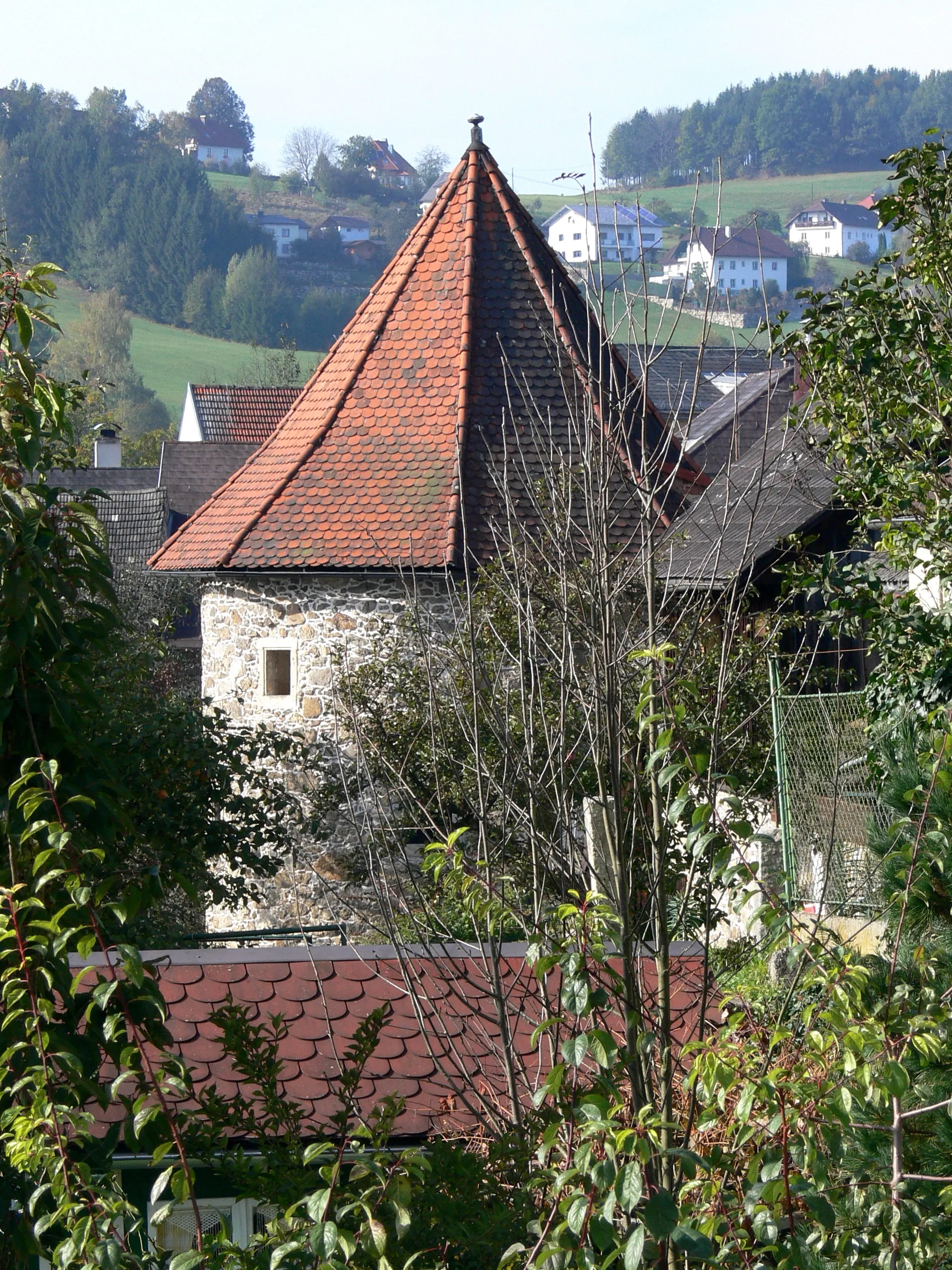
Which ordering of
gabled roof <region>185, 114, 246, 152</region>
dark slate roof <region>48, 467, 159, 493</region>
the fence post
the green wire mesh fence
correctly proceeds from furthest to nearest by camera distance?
gabled roof <region>185, 114, 246, 152</region>, dark slate roof <region>48, 467, 159, 493</region>, the fence post, the green wire mesh fence

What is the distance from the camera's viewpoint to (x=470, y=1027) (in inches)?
167

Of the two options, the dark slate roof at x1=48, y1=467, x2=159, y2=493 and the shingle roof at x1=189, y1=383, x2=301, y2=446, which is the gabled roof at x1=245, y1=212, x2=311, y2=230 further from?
the dark slate roof at x1=48, y1=467, x2=159, y2=493

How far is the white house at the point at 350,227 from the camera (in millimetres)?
124000

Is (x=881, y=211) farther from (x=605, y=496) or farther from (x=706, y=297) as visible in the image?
(x=605, y=496)

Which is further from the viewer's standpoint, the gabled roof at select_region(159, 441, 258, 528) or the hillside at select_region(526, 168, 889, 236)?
the hillside at select_region(526, 168, 889, 236)

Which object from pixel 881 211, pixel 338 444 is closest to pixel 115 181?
pixel 338 444

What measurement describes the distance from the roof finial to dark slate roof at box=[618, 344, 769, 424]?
8.92ft

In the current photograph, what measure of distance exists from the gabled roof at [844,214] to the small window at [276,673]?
11146 cm

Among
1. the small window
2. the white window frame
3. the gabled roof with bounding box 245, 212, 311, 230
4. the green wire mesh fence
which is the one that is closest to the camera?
the green wire mesh fence

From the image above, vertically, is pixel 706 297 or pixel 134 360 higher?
pixel 134 360

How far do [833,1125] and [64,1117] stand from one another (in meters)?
1.40

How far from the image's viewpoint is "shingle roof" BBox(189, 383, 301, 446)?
42.0m

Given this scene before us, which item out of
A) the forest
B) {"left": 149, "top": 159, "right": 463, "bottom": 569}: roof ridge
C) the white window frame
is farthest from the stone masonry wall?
the forest

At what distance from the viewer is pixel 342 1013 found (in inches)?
239
